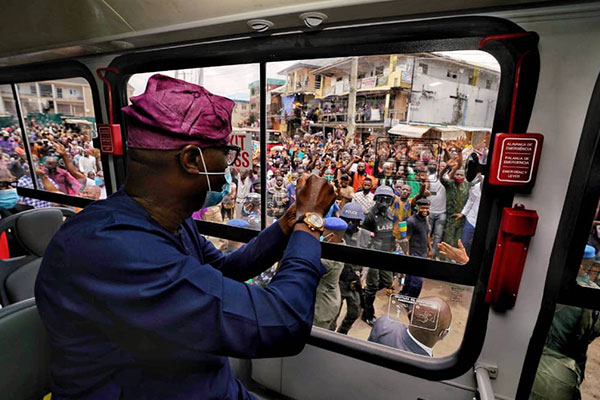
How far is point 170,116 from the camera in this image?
820 mm

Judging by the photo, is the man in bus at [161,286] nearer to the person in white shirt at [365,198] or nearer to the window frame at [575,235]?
the window frame at [575,235]

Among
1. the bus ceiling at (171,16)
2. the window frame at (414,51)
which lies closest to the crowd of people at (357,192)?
the window frame at (414,51)

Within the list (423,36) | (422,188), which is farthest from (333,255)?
(423,36)

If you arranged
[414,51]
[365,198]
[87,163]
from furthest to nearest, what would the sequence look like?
[87,163] → [365,198] → [414,51]

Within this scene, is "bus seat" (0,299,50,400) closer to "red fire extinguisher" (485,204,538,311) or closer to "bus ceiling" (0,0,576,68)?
"bus ceiling" (0,0,576,68)

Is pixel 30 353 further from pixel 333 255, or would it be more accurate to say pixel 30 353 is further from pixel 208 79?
pixel 208 79

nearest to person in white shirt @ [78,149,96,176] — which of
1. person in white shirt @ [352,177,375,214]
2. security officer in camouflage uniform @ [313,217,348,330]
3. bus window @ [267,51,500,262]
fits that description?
bus window @ [267,51,500,262]

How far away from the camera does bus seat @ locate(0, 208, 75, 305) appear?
6.37 ft

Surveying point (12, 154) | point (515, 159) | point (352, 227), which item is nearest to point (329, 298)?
point (352, 227)

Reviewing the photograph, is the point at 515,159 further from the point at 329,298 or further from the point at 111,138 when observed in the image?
the point at 111,138

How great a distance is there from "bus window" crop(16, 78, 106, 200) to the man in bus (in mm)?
2217

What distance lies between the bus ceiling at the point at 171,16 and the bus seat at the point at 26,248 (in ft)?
3.83

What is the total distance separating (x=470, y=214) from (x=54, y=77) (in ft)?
11.4

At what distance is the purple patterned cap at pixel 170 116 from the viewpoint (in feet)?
2.69
